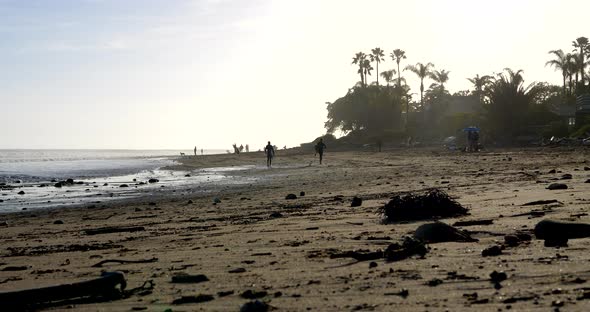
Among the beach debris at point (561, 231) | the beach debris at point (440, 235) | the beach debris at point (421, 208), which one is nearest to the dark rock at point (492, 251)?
the beach debris at point (561, 231)

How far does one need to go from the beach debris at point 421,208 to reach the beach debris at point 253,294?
4.54 m

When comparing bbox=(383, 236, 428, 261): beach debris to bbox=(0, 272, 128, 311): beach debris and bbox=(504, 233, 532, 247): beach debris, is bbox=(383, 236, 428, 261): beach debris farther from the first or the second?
bbox=(0, 272, 128, 311): beach debris

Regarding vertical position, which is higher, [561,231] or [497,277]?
[561,231]

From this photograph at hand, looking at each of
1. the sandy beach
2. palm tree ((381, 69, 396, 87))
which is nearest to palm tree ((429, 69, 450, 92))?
palm tree ((381, 69, 396, 87))

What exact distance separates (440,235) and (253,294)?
2.67 meters

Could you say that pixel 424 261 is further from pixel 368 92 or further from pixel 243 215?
pixel 368 92

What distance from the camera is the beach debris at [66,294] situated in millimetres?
5289

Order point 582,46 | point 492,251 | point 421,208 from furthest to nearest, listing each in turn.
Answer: point 582,46 < point 421,208 < point 492,251

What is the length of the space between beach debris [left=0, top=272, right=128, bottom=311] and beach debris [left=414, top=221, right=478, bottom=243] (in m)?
3.22

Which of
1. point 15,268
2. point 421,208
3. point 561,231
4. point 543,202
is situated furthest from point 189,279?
point 543,202

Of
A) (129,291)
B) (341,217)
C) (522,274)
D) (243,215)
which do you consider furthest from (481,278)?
(243,215)

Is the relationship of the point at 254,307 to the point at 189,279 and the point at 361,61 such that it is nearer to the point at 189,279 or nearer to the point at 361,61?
the point at 189,279

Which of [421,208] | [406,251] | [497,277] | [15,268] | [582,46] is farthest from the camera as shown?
[582,46]

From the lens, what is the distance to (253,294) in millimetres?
5215
